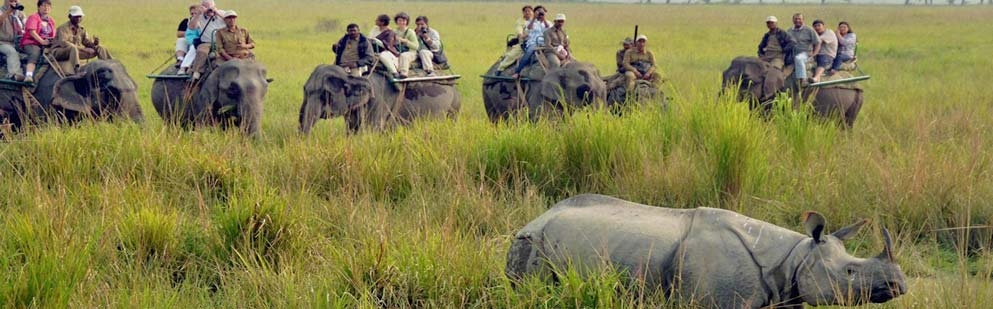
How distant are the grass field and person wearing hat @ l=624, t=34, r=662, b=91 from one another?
2.39 meters

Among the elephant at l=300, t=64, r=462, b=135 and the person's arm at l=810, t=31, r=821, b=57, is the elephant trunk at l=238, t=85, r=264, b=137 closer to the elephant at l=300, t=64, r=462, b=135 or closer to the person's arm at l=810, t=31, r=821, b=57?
the elephant at l=300, t=64, r=462, b=135

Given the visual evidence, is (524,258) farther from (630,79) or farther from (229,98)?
(630,79)

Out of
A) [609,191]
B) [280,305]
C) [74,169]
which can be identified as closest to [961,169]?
[609,191]

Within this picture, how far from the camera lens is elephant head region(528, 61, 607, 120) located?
11.9 metres

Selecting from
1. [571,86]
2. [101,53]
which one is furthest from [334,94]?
[101,53]

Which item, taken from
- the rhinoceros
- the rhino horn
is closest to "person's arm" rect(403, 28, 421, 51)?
the rhinoceros

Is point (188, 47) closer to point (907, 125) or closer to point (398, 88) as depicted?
point (398, 88)

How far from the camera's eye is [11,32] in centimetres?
1185

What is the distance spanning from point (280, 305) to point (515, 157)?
10.1ft

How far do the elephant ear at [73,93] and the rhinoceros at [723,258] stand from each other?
755 centimetres

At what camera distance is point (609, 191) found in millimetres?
7301

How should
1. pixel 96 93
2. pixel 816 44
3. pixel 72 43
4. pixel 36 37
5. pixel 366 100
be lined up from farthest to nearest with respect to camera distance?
1. pixel 816 44
2. pixel 72 43
3. pixel 366 100
4. pixel 36 37
5. pixel 96 93

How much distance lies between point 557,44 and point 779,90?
260 cm

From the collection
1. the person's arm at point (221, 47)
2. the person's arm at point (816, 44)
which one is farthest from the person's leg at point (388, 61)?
the person's arm at point (816, 44)
